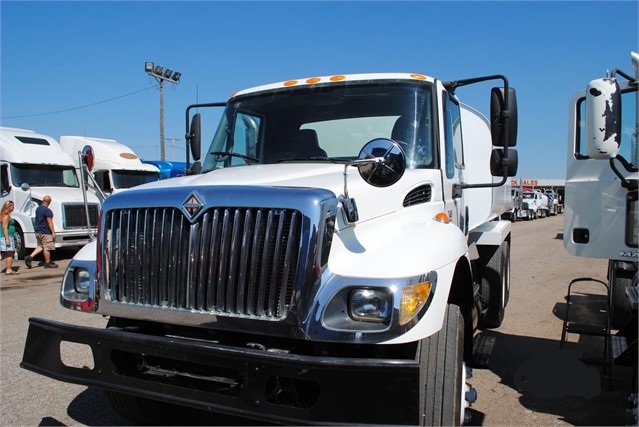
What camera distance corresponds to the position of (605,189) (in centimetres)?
432

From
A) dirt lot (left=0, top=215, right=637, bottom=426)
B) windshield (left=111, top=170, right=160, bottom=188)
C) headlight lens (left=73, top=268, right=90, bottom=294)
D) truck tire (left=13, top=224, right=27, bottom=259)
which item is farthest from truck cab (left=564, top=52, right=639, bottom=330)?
windshield (left=111, top=170, right=160, bottom=188)

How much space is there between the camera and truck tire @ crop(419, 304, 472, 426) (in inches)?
105

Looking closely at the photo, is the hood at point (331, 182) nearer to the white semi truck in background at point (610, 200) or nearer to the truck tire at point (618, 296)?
the white semi truck in background at point (610, 200)

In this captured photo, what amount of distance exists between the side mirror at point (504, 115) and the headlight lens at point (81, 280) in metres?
2.96

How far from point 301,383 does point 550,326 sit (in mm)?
4865

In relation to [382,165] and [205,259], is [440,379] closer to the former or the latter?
[382,165]

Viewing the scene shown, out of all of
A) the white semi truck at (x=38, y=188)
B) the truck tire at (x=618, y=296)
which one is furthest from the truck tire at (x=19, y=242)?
the truck tire at (x=618, y=296)

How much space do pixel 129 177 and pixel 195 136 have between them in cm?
1276

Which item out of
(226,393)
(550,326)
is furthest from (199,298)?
(550,326)

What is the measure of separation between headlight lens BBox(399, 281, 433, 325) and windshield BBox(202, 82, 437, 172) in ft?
4.48

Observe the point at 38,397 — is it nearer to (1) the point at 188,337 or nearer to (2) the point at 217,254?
(1) the point at 188,337

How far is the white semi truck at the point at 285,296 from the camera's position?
2.47 meters

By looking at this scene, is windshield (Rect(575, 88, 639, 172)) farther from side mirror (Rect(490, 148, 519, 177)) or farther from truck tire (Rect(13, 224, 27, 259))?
truck tire (Rect(13, 224, 27, 259))

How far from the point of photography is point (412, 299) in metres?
2.55
